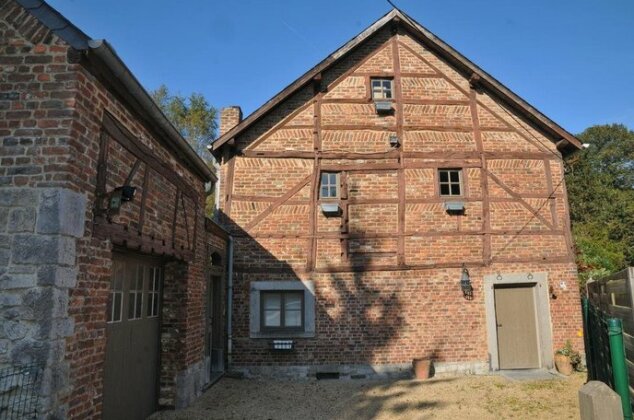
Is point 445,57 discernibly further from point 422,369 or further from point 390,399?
point 390,399

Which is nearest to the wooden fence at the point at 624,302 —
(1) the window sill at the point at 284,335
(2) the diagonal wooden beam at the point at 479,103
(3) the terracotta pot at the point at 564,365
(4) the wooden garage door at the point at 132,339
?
(3) the terracotta pot at the point at 564,365

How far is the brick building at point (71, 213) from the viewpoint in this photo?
4.14 meters

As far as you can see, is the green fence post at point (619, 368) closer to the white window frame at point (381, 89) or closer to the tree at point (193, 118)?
the white window frame at point (381, 89)

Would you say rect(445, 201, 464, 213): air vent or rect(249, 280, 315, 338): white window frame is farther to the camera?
rect(445, 201, 464, 213): air vent

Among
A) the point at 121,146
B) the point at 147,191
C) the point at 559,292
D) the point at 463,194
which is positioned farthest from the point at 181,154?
the point at 559,292

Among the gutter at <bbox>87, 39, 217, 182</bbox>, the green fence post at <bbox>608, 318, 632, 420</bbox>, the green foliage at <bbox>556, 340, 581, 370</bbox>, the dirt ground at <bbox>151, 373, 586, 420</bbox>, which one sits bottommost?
the dirt ground at <bbox>151, 373, 586, 420</bbox>

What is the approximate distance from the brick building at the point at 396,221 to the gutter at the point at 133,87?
372 centimetres

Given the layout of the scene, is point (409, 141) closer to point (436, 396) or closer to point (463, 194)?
point (463, 194)

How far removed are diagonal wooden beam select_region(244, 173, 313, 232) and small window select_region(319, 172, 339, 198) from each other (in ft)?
1.19

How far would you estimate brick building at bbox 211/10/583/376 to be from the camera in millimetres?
10555

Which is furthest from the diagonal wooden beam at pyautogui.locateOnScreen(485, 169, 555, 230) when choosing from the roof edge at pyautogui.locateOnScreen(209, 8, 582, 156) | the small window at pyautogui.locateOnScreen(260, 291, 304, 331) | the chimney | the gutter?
the gutter

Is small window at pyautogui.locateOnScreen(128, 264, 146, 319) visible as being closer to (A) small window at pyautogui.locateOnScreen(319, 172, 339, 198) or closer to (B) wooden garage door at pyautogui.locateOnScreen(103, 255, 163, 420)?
(B) wooden garage door at pyautogui.locateOnScreen(103, 255, 163, 420)

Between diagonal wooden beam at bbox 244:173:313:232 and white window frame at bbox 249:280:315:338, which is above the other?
diagonal wooden beam at bbox 244:173:313:232

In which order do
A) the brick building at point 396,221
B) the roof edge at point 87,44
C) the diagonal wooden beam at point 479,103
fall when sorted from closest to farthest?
the roof edge at point 87,44 → the brick building at point 396,221 → the diagonal wooden beam at point 479,103
